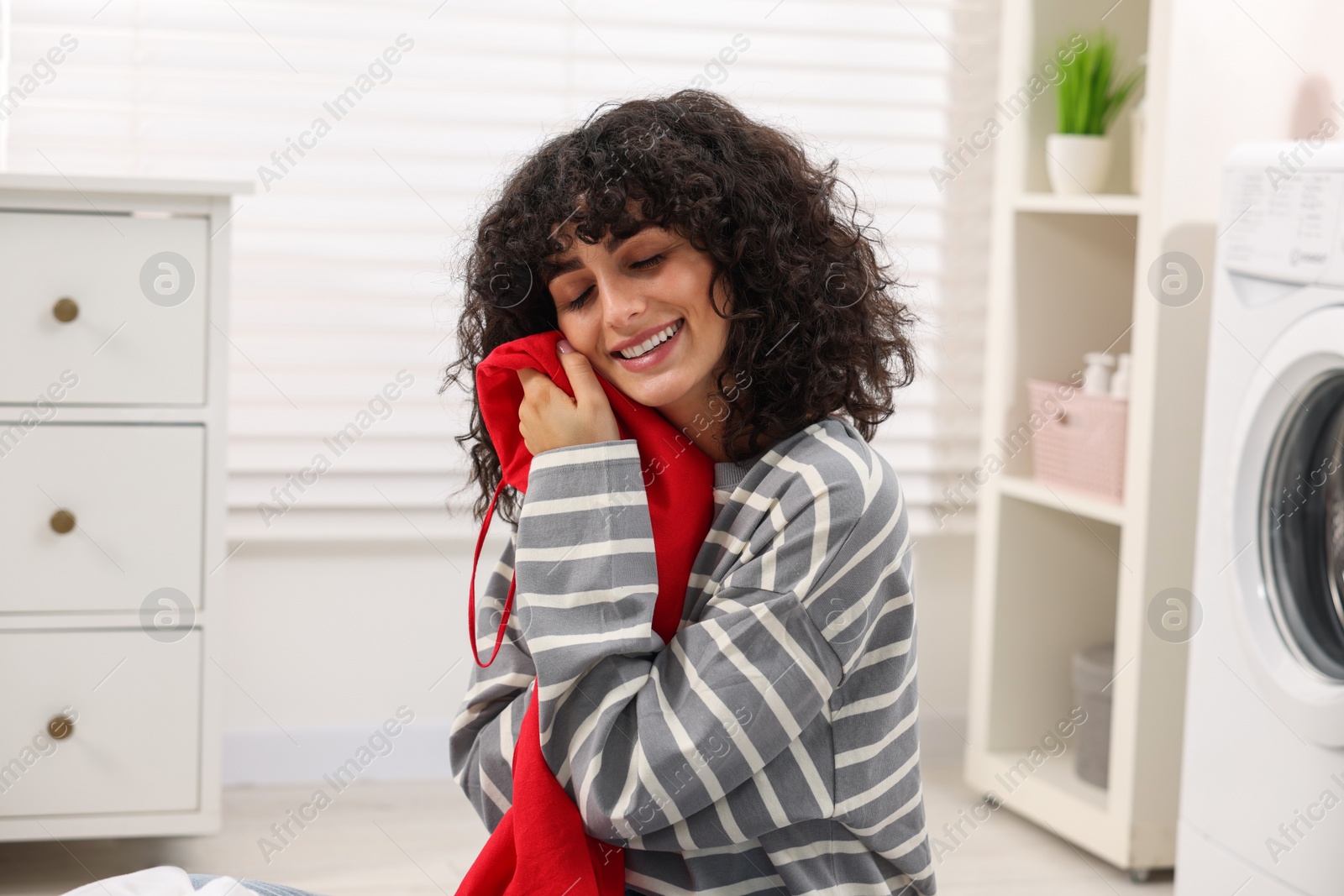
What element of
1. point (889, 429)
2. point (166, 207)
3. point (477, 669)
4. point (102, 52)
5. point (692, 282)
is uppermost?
point (102, 52)

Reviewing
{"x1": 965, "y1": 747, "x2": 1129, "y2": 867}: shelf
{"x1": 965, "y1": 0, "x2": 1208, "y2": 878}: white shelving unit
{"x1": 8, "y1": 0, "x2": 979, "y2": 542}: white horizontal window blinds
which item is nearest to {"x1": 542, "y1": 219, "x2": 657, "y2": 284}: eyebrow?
{"x1": 8, "y1": 0, "x2": 979, "y2": 542}: white horizontal window blinds

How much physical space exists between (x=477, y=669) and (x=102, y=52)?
1465 millimetres

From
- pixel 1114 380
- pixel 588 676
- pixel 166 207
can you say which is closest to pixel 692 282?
pixel 588 676

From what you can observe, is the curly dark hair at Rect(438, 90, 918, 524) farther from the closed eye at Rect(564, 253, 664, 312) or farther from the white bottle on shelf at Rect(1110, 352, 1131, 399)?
the white bottle on shelf at Rect(1110, 352, 1131, 399)

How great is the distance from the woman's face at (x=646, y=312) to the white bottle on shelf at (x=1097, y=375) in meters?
1.22

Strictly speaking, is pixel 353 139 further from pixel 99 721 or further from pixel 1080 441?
pixel 1080 441

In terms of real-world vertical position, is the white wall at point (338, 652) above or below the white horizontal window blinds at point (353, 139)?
below

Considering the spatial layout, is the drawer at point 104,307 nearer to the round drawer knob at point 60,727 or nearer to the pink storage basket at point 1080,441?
the round drawer knob at point 60,727

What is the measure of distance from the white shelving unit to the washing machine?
0.66 ft

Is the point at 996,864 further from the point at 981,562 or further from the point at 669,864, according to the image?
the point at 669,864

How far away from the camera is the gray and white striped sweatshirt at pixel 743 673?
817mm

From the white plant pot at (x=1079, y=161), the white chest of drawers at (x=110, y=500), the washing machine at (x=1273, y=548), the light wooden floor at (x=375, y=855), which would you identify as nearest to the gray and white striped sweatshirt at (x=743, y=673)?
the washing machine at (x=1273, y=548)

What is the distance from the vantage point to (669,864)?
902mm

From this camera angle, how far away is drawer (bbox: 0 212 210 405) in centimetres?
153
